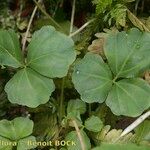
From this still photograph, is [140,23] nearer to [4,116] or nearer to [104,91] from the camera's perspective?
[104,91]

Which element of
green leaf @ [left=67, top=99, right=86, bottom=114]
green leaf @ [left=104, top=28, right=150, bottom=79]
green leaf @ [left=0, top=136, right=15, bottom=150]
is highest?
green leaf @ [left=104, top=28, right=150, bottom=79]

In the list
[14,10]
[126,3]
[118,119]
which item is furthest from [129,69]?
[14,10]

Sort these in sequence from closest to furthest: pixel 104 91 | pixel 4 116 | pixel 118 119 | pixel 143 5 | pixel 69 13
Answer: pixel 104 91
pixel 118 119
pixel 4 116
pixel 143 5
pixel 69 13

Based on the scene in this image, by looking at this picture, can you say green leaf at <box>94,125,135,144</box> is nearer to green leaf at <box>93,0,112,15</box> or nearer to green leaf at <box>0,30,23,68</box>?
green leaf at <box>0,30,23,68</box>

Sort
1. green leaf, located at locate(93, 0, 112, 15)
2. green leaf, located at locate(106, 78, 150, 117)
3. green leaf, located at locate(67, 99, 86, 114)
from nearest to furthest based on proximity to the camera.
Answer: green leaf, located at locate(106, 78, 150, 117) → green leaf, located at locate(67, 99, 86, 114) → green leaf, located at locate(93, 0, 112, 15)

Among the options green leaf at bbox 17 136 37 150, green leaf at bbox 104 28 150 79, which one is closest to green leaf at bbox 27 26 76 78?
green leaf at bbox 104 28 150 79

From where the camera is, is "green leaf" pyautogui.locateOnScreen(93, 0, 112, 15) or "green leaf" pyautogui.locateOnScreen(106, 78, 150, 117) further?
"green leaf" pyautogui.locateOnScreen(93, 0, 112, 15)

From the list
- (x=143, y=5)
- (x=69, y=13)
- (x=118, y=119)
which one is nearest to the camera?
(x=118, y=119)

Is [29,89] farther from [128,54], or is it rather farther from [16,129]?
[128,54]
